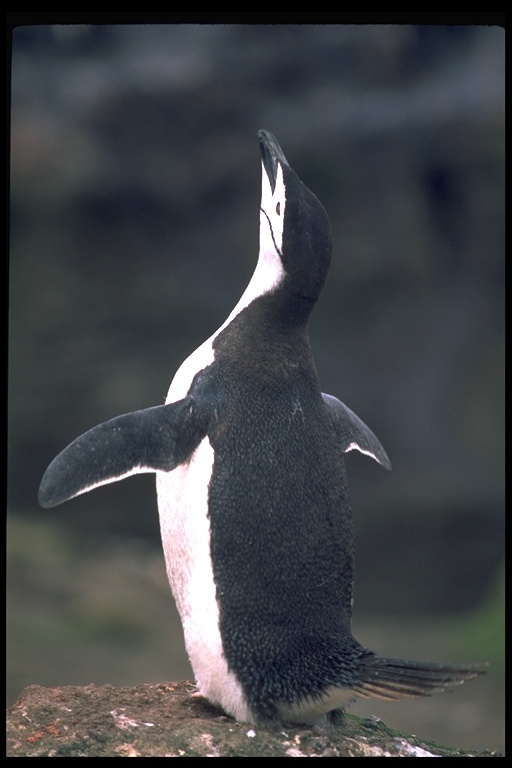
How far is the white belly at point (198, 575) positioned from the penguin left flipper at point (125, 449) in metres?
0.04

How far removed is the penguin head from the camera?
165 centimetres

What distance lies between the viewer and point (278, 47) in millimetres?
4496

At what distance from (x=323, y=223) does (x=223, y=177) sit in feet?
9.99

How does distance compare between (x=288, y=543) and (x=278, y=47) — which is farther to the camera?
(x=278, y=47)

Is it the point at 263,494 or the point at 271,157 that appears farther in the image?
the point at 271,157

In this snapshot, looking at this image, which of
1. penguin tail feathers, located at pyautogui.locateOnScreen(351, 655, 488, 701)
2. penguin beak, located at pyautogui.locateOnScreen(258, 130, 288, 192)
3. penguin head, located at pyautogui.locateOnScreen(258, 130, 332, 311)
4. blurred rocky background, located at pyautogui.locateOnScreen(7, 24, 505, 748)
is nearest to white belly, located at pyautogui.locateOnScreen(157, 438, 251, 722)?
penguin tail feathers, located at pyautogui.locateOnScreen(351, 655, 488, 701)

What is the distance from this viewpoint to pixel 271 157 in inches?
69.9

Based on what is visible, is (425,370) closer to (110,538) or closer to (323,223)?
(110,538)

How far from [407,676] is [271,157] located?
101cm

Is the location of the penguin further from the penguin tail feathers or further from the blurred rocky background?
the blurred rocky background

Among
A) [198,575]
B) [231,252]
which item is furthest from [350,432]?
[231,252]

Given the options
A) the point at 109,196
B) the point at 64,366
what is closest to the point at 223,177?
the point at 109,196

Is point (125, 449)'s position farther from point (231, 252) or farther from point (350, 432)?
point (231, 252)

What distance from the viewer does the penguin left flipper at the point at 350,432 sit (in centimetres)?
188
